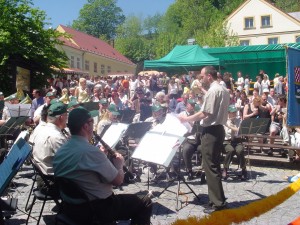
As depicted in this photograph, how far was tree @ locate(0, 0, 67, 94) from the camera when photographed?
47.7 feet

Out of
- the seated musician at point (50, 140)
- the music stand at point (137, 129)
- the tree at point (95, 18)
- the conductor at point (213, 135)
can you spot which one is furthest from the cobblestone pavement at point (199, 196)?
the tree at point (95, 18)

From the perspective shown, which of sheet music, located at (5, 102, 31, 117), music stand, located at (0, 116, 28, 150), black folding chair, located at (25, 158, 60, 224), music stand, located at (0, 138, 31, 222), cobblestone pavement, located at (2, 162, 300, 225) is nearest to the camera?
music stand, located at (0, 138, 31, 222)

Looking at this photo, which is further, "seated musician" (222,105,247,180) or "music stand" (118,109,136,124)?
"music stand" (118,109,136,124)

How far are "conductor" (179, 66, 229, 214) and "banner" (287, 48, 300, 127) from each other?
1372 millimetres

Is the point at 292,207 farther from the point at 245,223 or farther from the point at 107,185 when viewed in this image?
the point at 107,185

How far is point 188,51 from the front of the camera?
16.6 m

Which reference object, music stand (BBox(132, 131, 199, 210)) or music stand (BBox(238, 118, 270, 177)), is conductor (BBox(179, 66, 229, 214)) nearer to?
music stand (BBox(132, 131, 199, 210))

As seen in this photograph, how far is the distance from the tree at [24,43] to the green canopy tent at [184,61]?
409 centimetres

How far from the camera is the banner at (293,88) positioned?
6578 millimetres

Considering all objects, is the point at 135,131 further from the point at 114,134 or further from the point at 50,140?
the point at 50,140

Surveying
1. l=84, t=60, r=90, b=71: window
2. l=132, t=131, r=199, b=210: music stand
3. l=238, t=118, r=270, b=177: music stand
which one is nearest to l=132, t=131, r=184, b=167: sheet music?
l=132, t=131, r=199, b=210: music stand

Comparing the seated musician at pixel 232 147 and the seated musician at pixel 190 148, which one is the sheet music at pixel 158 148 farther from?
the seated musician at pixel 232 147

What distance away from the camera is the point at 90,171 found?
3.46m

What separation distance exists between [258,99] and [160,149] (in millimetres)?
7014
